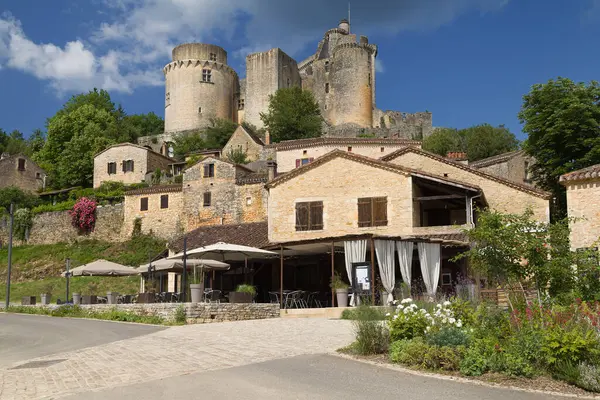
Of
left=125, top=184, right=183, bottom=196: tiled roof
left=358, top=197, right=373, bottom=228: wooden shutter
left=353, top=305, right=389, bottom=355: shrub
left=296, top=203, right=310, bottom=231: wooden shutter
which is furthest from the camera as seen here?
left=125, top=184, right=183, bottom=196: tiled roof

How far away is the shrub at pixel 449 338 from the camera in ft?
34.2

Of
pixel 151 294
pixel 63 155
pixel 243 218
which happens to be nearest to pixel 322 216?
pixel 151 294

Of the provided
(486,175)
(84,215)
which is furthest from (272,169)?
(84,215)

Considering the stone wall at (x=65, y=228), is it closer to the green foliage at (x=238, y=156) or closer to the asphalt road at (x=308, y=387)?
the green foliage at (x=238, y=156)

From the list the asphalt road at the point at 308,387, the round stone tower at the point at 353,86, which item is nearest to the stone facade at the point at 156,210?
the round stone tower at the point at 353,86

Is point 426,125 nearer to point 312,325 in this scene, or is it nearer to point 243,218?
point 243,218

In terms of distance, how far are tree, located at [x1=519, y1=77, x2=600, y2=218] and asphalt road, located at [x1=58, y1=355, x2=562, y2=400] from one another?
80.1 feet

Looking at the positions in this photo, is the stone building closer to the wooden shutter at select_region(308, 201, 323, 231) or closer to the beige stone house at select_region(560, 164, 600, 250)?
the wooden shutter at select_region(308, 201, 323, 231)

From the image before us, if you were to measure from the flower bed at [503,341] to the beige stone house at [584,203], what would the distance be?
12095 millimetres

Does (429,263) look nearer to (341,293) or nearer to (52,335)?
(341,293)

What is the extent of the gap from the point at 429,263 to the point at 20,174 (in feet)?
164

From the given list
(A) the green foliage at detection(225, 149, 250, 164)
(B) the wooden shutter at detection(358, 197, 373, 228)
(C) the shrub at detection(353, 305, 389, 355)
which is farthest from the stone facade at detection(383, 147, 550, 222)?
(A) the green foliage at detection(225, 149, 250, 164)

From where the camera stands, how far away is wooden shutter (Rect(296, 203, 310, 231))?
29.4 meters

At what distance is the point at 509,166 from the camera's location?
132 feet
